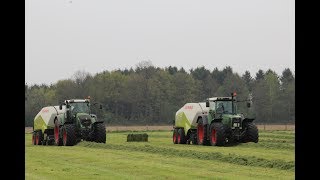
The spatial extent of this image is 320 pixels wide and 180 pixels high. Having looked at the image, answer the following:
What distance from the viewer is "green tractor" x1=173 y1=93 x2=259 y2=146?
2931 centimetres

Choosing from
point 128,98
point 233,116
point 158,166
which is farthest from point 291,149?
point 128,98

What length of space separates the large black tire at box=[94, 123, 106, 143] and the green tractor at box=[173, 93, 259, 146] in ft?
15.1

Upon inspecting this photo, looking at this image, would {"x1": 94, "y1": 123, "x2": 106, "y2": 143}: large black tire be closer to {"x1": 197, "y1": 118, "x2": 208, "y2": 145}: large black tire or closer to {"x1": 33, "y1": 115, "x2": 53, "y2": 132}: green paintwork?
{"x1": 33, "y1": 115, "x2": 53, "y2": 132}: green paintwork

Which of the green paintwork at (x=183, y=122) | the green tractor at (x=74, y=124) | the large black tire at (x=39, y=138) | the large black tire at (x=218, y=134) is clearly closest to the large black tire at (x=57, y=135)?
the green tractor at (x=74, y=124)

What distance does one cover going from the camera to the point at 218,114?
30.5 meters

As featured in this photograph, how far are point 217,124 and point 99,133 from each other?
24.1 feet

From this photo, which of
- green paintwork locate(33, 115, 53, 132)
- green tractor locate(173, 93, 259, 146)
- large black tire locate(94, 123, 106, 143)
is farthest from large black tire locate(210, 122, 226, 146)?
green paintwork locate(33, 115, 53, 132)

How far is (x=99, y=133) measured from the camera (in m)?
32.8

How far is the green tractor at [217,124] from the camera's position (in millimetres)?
29312

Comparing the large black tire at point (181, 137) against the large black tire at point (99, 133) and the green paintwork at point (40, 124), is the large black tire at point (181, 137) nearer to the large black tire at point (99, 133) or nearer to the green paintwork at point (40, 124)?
the large black tire at point (99, 133)

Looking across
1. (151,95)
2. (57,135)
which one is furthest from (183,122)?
Answer: (151,95)

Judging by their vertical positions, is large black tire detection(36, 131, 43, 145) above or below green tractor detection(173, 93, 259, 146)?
below

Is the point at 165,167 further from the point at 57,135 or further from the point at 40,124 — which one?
the point at 40,124
